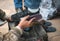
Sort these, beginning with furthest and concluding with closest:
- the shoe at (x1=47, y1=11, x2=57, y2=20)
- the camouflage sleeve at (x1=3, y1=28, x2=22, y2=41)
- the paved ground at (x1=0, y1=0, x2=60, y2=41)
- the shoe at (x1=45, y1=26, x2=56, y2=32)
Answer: the shoe at (x1=47, y1=11, x2=57, y2=20) < the shoe at (x1=45, y1=26, x2=56, y2=32) < the paved ground at (x1=0, y1=0, x2=60, y2=41) < the camouflage sleeve at (x1=3, y1=28, x2=22, y2=41)

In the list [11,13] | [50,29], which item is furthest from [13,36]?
[11,13]

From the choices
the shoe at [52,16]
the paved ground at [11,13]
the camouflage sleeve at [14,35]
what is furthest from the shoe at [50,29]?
the camouflage sleeve at [14,35]

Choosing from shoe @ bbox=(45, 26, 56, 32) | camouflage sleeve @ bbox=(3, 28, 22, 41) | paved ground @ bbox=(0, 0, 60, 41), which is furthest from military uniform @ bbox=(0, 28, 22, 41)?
shoe @ bbox=(45, 26, 56, 32)

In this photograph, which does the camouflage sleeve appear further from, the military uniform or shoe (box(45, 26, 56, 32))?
shoe (box(45, 26, 56, 32))

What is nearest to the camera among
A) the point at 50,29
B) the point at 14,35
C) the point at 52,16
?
the point at 14,35

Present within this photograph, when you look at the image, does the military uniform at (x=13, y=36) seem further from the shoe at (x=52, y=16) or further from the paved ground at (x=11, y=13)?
the shoe at (x=52, y=16)

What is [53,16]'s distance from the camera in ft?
9.43

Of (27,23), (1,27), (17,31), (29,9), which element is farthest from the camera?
(29,9)

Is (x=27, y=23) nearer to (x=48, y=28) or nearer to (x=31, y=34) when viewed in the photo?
(x=31, y=34)

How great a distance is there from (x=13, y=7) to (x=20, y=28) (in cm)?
160

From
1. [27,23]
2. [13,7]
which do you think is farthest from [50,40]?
[13,7]

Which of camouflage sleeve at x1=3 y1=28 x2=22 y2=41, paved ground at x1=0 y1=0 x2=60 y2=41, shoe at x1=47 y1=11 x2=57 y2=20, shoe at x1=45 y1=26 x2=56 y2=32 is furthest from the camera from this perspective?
shoe at x1=47 y1=11 x2=57 y2=20

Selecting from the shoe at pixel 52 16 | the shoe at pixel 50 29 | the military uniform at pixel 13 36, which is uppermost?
the military uniform at pixel 13 36

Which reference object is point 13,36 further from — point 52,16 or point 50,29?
point 52,16
